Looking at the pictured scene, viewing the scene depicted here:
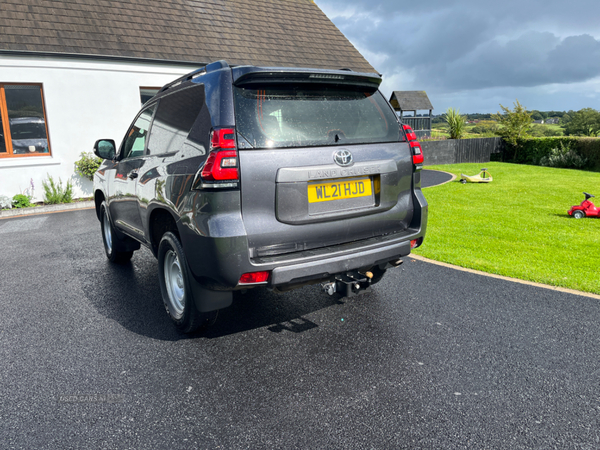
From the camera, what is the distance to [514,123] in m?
25.3

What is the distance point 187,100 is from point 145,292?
7.65 feet

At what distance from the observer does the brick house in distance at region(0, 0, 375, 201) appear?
12.1m

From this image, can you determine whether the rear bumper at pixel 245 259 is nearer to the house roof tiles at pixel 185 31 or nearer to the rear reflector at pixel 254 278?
the rear reflector at pixel 254 278

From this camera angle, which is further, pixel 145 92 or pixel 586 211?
pixel 145 92

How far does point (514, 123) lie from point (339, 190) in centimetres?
2566

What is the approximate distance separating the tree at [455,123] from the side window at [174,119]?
87.5 feet

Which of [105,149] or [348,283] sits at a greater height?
[105,149]

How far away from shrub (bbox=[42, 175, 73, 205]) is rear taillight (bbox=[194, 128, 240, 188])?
1098 cm

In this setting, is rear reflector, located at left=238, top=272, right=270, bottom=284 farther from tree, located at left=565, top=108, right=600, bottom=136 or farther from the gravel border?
tree, located at left=565, top=108, right=600, bottom=136

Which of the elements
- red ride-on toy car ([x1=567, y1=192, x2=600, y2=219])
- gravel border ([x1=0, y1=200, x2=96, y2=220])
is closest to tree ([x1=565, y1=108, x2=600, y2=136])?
red ride-on toy car ([x1=567, y1=192, x2=600, y2=219])

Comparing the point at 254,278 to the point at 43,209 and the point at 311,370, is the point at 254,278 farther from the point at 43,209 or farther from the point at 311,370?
the point at 43,209

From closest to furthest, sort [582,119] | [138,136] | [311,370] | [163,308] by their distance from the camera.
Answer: [311,370] → [163,308] → [138,136] → [582,119]

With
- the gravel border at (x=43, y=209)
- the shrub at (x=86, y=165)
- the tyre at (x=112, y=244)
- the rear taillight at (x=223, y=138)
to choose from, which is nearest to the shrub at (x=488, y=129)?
the shrub at (x=86, y=165)

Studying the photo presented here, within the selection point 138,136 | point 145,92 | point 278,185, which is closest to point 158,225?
point 138,136
